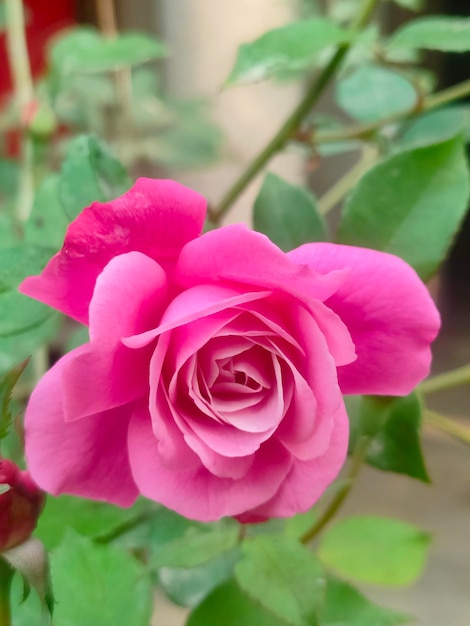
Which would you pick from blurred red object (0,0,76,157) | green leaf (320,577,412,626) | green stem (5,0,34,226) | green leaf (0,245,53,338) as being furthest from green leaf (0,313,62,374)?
blurred red object (0,0,76,157)

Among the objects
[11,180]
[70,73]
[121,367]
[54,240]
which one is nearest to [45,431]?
[121,367]

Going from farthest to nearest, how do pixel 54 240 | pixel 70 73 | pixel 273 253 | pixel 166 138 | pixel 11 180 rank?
pixel 166 138 → pixel 11 180 → pixel 70 73 → pixel 54 240 → pixel 273 253

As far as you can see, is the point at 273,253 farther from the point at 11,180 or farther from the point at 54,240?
the point at 11,180

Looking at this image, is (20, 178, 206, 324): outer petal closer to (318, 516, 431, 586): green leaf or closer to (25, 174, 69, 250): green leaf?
(25, 174, 69, 250): green leaf

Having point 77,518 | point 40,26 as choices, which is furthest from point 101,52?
point 40,26

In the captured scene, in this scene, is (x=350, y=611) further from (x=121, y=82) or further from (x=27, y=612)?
(x=121, y=82)

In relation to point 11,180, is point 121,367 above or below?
above
